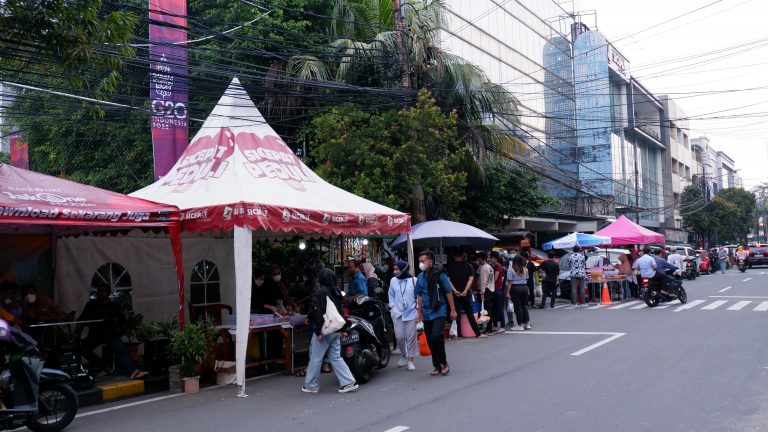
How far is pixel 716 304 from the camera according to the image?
19859mm

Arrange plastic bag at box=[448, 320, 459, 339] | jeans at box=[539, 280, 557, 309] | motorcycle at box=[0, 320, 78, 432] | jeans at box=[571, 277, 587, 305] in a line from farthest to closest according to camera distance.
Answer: jeans at box=[571, 277, 587, 305] → jeans at box=[539, 280, 557, 309] → plastic bag at box=[448, 320, 459, 339] → motorcycle at box=[0, 320, 78, 432]

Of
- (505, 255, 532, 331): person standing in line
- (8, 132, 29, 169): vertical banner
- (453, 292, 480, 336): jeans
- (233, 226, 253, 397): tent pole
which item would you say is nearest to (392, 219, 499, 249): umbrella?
(505, 255, 532, 331): person standing in line

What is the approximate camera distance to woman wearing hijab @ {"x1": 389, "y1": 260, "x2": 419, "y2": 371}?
421 inches

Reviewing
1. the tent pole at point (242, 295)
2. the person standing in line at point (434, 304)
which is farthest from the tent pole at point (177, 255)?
the person standing in line at point (434, 304)

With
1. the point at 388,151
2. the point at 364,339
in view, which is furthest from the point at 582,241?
the point at 364,339

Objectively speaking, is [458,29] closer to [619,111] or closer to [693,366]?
[619,111]

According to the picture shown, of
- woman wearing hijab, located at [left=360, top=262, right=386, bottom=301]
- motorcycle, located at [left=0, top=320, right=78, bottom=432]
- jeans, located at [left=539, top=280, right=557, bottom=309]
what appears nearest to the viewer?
motorcycle, located at [left=0, top=320, right=78, bottom=432]

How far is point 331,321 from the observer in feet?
30.4

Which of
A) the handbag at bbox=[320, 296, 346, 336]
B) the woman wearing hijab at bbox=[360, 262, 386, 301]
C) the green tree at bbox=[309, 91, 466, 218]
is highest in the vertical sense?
→ the green tree at bbox=[309, 91, 466, 218]

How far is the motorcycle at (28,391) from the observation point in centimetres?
707

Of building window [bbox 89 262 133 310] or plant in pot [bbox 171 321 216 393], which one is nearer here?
plant in pot [bbox 171 321 216 393]

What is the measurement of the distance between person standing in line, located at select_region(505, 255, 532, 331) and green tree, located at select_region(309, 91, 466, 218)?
345cm

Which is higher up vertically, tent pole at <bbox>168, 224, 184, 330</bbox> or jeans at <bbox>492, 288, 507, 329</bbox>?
tent pole at <bbox>168, 224, 184, 330</bbox>

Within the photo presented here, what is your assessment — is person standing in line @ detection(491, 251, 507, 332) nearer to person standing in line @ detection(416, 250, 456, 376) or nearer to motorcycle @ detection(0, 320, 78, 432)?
person standing in line @ detection(416, 250, 456, 376)
